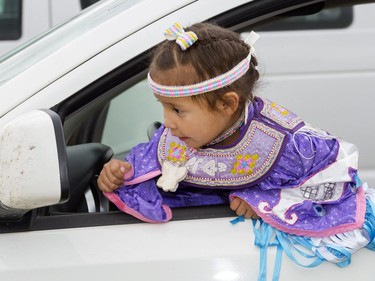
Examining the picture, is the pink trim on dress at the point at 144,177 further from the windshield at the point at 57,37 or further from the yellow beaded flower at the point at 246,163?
the windshield at the point at 57,37

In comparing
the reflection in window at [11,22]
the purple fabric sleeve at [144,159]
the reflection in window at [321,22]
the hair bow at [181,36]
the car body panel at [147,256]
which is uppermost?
the hair bow at [181,36]

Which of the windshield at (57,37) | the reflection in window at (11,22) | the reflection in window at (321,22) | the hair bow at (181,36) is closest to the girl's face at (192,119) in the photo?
the hair bow at (181,36)

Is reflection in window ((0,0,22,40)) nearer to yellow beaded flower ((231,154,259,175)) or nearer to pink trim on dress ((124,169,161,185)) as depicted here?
pink trim on dress ((124,169,161,185))

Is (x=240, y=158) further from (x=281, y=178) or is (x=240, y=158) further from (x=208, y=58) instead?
(x=208, y=58)

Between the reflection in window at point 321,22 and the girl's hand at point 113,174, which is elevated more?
the girl's hand at point 113,174

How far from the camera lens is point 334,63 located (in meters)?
4.32

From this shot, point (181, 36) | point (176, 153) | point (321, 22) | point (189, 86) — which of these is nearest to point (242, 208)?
point (176, 153)

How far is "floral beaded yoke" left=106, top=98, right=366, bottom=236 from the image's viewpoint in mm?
1974

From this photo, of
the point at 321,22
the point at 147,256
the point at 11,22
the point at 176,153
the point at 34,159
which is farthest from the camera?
the point at 11,22

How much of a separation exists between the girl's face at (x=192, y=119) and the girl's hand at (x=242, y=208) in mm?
168

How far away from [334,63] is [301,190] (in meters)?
2.43

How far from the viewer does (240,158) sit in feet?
6.64

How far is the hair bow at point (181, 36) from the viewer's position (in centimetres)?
192

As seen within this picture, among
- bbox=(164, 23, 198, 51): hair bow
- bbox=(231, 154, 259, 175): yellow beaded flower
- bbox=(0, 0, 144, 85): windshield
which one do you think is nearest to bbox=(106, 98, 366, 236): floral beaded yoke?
bbox=(231, 154, 259, 175): yellow beaded flower
